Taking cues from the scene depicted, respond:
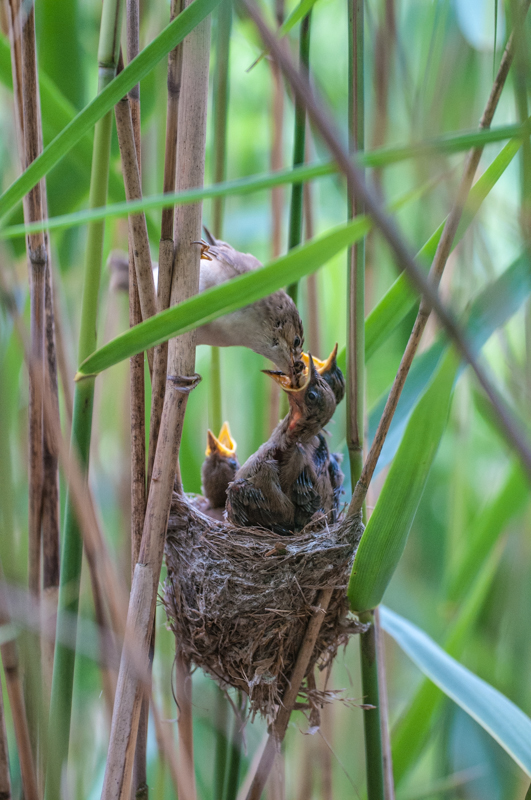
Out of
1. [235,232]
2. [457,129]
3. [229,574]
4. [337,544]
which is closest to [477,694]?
[337,544]

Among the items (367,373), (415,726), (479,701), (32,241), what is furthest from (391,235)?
(367,373)

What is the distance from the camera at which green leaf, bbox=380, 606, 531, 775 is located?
28.0 inches

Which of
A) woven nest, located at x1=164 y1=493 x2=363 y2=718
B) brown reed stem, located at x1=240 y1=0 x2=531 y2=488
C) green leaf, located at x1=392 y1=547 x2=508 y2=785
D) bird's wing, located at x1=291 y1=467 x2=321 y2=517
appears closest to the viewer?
brown reed stem, located at x1=240 y1=0 x2=531 y2=488

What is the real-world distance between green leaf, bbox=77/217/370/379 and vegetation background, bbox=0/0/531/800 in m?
0.11

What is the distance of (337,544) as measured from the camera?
0.85 metres

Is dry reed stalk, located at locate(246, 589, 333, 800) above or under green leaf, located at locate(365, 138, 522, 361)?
under

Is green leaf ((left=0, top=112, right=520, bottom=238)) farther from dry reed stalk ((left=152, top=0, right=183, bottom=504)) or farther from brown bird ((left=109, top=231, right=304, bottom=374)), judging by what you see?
brown bird ((left=109, top=231, right=304, bottom=374))

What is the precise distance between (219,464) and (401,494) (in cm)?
64

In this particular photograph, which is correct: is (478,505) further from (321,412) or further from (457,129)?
(457,129)

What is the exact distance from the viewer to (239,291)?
45 centimetres

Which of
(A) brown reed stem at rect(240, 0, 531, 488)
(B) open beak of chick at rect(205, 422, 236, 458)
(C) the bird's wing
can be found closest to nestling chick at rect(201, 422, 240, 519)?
(B) open beak of chick at rect(205, 422, 236, 458)

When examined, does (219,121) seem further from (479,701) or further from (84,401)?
(479,701)

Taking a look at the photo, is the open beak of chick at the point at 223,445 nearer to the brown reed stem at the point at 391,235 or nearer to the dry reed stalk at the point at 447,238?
the dry reed stalk at the point at 447,238

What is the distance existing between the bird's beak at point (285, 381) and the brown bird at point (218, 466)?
0.17 meters
